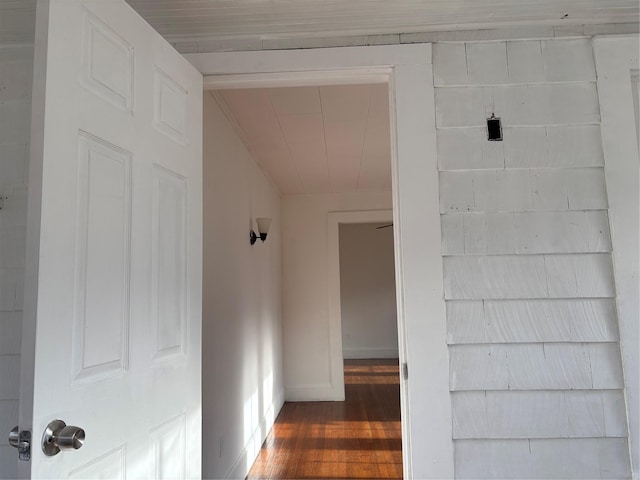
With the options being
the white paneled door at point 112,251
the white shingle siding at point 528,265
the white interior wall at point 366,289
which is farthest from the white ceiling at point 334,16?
the white interior wall at point 366,289

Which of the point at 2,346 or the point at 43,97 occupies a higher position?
the point at 43,97

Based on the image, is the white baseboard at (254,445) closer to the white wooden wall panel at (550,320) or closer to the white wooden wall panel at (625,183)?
the white wooden wall panel at (550,320)

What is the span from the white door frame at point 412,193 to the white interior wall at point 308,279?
3476mm

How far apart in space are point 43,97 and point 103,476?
0.95 metres

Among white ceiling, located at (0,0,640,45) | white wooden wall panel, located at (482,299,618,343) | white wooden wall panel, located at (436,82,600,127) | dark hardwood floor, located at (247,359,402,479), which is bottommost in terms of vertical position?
dark hardwood floor, located at (247,359,402,479)

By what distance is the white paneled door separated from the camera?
0.97 meters

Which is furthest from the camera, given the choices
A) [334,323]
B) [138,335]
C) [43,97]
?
[334,323]

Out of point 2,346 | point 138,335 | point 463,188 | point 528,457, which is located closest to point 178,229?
point 138,335

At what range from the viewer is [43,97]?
987 mm

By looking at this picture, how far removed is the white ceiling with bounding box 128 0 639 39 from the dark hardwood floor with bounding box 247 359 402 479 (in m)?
2.77

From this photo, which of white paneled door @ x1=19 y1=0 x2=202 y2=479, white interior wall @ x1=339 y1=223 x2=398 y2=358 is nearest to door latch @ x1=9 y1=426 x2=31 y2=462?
white paneled door @ x1=19 y1=0 x2=202 y2=479

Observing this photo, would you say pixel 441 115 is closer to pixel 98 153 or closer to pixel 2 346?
pixel 98 153

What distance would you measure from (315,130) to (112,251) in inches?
83.7

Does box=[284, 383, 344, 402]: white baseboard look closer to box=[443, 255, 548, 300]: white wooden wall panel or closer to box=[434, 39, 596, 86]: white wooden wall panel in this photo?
box=[443, 255, 548, 300]: white wooden wall panel
